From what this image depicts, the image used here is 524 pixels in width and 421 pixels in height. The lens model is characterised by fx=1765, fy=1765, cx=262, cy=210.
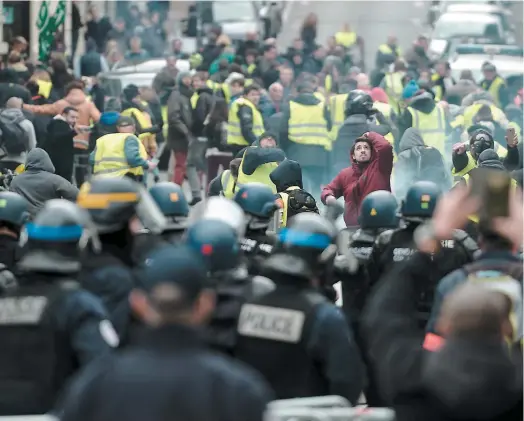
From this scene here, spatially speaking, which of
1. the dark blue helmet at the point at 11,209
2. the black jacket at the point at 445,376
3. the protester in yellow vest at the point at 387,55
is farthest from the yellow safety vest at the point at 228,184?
the protester in yellow vest at the point at 387,55

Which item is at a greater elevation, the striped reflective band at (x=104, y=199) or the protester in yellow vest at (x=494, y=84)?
the striped reflective band at (x=104, y=199)

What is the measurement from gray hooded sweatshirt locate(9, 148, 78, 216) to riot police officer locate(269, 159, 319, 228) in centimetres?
153

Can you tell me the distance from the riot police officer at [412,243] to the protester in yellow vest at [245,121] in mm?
10863

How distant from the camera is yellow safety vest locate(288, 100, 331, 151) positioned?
749 inches

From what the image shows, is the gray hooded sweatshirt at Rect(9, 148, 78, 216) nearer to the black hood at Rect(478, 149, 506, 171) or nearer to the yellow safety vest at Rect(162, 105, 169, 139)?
the black hood at Rect(478, 149, 506, 171)

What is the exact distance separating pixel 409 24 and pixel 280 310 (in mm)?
36245

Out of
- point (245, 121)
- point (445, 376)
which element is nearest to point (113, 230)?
point (445, 376)

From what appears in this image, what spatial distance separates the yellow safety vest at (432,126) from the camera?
739 inches

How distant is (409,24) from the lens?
1676 inches

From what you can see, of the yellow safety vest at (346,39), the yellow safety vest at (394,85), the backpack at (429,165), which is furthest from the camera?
the yellow safety vest at (346,39)

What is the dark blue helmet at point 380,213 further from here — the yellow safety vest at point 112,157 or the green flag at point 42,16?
the green flag at point 42,16

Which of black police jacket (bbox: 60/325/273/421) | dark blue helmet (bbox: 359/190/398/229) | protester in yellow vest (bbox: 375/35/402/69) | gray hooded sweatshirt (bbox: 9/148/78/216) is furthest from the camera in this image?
protester in yellow vest (bbox: 375/35/402/69)

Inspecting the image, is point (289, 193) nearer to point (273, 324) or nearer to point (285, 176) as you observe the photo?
point (285, 176)

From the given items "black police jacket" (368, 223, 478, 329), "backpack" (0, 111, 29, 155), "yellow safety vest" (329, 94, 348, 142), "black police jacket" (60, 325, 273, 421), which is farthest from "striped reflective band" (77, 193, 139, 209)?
"yellow safety vest" (329, 94, 348, 142)
